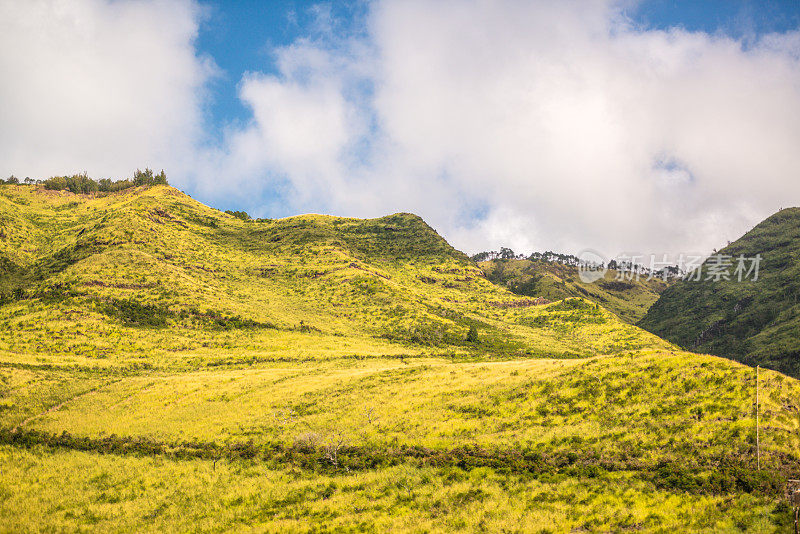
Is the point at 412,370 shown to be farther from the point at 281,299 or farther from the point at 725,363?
the point at 281,299

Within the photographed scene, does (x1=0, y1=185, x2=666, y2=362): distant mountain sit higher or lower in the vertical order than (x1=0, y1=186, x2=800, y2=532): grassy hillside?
higher

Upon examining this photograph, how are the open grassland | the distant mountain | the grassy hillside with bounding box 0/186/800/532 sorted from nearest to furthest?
the open grassland < the grassy hillside with bounding box 0/186/800/532 < the distant mountain

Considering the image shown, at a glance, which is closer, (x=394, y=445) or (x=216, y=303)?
(x=394, y=445)

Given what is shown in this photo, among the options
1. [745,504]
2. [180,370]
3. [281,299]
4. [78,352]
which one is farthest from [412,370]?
[281,299]

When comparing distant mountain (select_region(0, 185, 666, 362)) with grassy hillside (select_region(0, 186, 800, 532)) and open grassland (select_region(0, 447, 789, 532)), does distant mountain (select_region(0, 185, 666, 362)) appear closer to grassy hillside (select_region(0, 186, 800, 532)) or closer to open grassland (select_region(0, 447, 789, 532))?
grassy hillside (select_region(0, 186, 800, 532))

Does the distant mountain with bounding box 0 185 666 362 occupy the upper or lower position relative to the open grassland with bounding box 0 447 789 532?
upper

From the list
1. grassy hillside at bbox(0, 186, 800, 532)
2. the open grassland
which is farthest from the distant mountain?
the open grassland

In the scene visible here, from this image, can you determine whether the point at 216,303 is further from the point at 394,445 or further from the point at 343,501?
the point at 343,501

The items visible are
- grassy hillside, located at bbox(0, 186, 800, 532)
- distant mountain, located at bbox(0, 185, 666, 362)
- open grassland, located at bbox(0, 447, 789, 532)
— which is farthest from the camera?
distant mountain, located at bbox(0, 185, 666, 362)

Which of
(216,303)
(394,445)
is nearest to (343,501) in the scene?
(394,445)

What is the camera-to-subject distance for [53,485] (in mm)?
35375

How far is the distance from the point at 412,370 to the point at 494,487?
3467cm

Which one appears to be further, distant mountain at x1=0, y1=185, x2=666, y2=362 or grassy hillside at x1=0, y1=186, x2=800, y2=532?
distant mountain at x1=0, y1=185, x2=666, y2=362

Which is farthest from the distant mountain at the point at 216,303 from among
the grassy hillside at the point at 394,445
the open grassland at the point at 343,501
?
the open grassland at the point at 343,501
